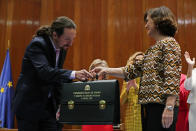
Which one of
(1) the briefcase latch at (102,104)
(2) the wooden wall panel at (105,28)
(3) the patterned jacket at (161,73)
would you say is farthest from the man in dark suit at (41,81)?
(2) the wooden wall panel at (105,28)

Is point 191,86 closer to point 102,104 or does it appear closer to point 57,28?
point 102,104

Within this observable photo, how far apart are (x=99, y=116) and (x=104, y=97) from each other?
131 mm

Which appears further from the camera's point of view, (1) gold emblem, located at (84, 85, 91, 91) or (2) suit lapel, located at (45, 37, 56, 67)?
(2) suit lapel, located at (45, 37, 56, 67)

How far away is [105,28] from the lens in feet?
15.8

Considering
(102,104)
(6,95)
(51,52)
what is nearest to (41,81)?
(51,52)

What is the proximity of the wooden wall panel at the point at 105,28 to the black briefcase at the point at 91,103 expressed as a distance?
2.72m

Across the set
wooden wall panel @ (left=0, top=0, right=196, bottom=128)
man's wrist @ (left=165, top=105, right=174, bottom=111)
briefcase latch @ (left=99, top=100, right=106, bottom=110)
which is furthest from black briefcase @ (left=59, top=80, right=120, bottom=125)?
wooden wall panel @ (left=0, top=0, right=196, bottom=128)

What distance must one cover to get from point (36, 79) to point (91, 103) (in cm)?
47

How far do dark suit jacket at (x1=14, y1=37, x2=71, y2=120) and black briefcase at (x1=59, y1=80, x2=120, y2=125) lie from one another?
133 mm

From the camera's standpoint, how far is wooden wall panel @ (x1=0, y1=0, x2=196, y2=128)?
448 centimetres

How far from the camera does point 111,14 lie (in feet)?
15.8

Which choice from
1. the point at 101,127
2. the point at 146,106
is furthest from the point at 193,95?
the point at 146,106

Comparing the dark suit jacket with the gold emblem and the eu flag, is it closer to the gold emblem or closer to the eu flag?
the gold emblem

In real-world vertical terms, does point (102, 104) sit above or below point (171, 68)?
below
